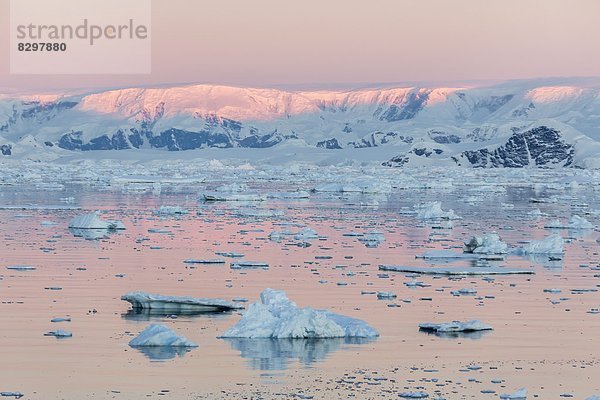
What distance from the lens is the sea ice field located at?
10953 millimetres

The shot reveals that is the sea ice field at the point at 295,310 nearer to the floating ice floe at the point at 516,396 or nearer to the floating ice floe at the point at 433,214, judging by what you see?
the floating ice floe at the point at 516,396

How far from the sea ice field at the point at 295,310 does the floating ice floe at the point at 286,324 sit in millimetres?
21

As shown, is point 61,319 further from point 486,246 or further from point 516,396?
point 486,246

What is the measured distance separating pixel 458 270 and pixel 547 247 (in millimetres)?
3793

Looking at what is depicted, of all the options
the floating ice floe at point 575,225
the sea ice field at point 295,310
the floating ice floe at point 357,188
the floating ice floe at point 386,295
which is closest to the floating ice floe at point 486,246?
the sea ice field at point 295,310

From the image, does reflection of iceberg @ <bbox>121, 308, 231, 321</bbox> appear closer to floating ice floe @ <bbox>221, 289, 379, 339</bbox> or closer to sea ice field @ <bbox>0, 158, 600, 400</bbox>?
sea ice field @ <bbox>0, 158, 600, 400</bbox>

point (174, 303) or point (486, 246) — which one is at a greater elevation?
point (486, 246)

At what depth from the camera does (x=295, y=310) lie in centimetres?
1314

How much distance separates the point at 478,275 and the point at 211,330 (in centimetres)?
670

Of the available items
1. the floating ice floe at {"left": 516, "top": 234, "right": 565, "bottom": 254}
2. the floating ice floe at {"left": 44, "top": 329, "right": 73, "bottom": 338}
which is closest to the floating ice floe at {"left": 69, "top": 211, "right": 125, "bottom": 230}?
the floating ice floe at {"left": 516, "top": 234, "right": 565, "bottom": 254}

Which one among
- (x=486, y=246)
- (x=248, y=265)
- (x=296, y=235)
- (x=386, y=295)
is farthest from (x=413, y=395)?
(x=296, y=235)

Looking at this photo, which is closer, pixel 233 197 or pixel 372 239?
pixel 372 239

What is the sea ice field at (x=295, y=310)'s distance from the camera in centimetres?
1095

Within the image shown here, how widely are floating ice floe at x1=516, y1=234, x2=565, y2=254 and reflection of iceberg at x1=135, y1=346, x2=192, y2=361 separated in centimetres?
1142
